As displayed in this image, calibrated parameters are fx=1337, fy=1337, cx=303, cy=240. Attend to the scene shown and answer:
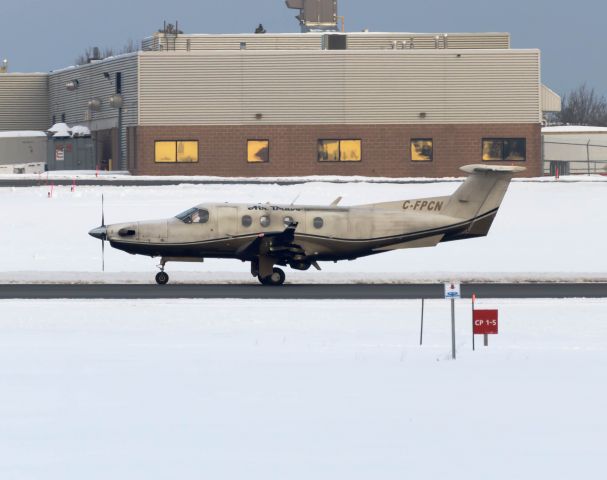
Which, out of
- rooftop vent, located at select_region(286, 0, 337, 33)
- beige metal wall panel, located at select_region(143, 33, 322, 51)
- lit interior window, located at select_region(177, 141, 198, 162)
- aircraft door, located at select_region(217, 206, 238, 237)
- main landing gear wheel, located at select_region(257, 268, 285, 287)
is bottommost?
main landing gear wheel, located at select_region(257, 268, 285, 287)

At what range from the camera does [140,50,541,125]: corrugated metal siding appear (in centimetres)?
7500

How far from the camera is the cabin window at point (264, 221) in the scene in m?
36.1

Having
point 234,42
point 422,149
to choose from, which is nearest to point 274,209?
point 422,149

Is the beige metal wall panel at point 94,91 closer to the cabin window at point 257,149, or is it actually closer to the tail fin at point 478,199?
the cabin window at point 257,149

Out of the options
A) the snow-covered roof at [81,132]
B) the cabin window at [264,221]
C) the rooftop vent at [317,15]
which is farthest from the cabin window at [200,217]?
the rooftop vent at [317,15]

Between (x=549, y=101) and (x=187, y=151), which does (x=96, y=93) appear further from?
(x=549, y=101)
